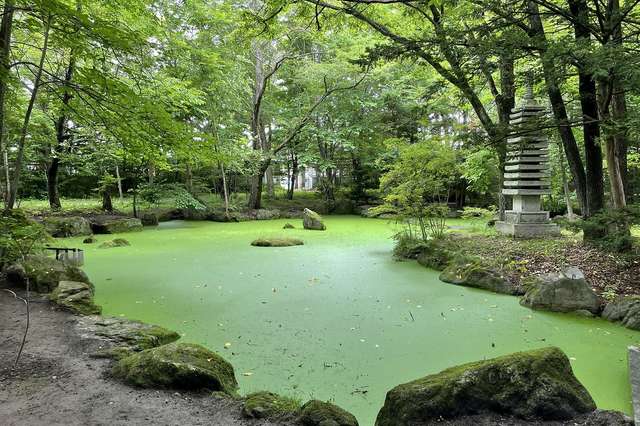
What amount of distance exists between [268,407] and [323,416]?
0.28 meters

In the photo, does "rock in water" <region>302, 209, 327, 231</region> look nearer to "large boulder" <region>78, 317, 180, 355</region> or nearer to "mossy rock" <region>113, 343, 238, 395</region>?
"large boulder" <region>78, 317, 180, 355</region>

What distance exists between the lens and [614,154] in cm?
451

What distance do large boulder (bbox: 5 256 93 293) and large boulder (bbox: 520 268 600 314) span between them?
438cm

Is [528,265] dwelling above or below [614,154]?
below

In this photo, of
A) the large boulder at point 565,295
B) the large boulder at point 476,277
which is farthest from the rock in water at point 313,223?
the large boulder at point 565,295

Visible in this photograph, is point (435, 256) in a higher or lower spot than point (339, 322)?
higher

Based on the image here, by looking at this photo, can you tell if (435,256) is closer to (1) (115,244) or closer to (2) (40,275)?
(2) (40,275)

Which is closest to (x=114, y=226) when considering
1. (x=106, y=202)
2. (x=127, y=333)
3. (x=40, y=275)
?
(x=106, y=202)

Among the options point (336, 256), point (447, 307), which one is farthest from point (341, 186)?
point (447, 307)

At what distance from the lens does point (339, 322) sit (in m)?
3.37

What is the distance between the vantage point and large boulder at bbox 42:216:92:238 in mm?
8047

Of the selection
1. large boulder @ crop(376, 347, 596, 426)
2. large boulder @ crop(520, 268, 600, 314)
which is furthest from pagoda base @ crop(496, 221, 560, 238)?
large boulder @ crop(376, 347, 596, 426)

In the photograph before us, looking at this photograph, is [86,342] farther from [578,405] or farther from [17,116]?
[17,116]

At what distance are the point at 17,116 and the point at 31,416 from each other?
22.2ft
